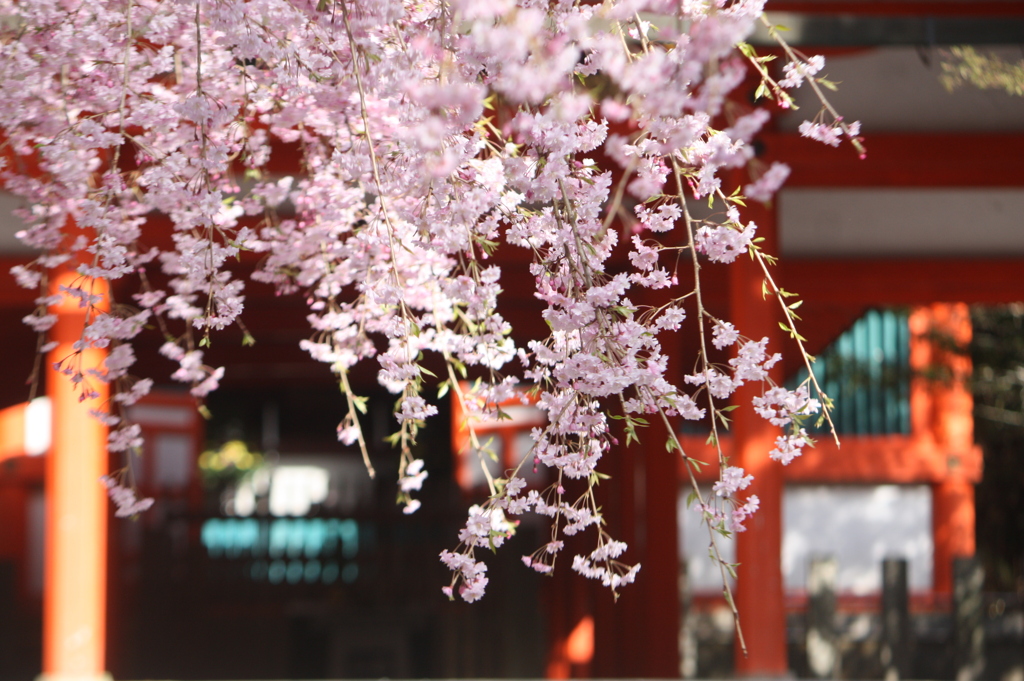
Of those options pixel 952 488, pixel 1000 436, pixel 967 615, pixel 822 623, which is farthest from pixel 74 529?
pixel 952 488

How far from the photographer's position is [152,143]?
140 cm

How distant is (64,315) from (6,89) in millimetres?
1811

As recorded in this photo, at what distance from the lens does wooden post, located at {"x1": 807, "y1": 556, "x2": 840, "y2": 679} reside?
5.07 metres

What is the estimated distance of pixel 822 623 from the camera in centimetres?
511

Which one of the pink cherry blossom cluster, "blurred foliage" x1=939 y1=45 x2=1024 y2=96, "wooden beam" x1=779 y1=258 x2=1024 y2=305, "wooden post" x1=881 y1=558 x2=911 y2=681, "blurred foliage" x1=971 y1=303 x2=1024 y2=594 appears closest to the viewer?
the pink cherry blossom cluster

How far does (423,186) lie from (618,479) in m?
4.73

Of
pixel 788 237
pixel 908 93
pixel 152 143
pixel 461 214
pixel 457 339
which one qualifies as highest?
pixel 908 93

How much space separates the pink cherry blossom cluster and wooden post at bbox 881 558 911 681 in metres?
3.92

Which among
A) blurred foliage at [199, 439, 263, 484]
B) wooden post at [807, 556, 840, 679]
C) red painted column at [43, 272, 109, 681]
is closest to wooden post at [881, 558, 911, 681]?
wooden post at [807, 556, 840, 679]

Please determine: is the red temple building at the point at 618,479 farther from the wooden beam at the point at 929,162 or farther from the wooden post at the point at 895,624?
the wooden post at the point at 895,624

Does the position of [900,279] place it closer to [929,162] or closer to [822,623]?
[929,162]

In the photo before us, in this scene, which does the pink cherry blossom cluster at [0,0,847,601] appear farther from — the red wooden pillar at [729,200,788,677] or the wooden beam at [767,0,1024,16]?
the wooden beam at [767,0,1024,16]

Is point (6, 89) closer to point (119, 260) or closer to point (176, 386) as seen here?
point (119, 260)

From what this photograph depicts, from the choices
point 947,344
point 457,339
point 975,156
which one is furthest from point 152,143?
point 947,344
